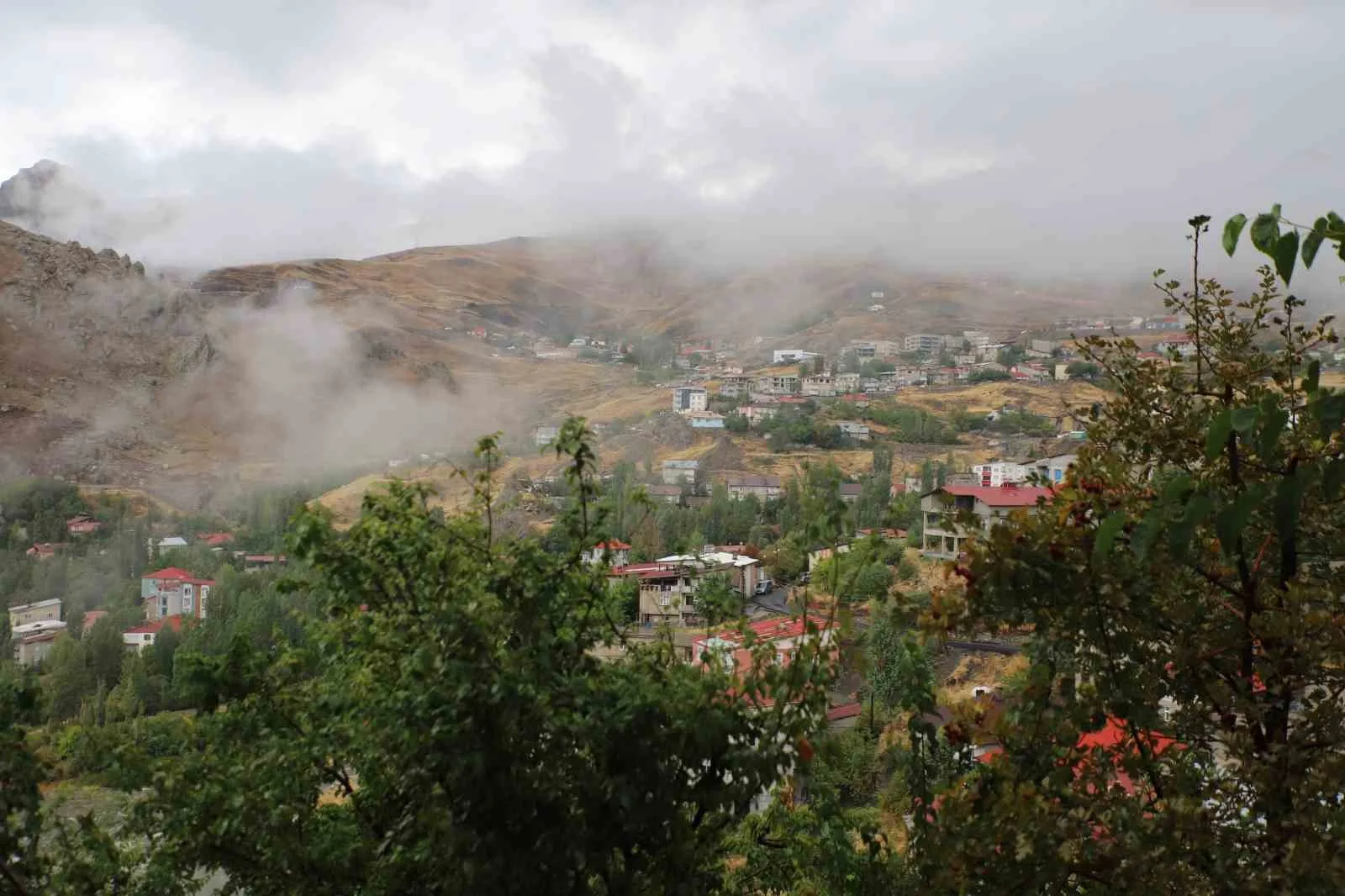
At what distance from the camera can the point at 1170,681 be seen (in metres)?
1.89

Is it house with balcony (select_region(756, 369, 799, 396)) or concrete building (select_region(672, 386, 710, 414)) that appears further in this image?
house with balcony (select_region(756, 369, 799, 396))

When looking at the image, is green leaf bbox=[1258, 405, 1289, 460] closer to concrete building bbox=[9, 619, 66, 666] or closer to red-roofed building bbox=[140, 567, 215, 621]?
concrete building bbox=[9, 619, 66, 666]

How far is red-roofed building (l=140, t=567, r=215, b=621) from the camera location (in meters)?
24.4

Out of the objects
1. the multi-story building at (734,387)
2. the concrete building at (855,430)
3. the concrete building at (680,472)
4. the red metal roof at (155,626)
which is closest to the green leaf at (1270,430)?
the red metal roof at (155,626)

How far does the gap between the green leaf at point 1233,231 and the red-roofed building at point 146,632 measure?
22.8m

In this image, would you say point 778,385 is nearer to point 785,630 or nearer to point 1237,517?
point 785,630

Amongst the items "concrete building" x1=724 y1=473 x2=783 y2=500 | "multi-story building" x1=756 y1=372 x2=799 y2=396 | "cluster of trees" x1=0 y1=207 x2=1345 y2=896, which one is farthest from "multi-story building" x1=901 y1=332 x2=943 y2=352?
"cluster of trees" x1=0 y1=207 x2=1345 y2=896

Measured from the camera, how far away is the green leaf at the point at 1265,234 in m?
1.23

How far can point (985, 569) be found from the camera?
1780 mm

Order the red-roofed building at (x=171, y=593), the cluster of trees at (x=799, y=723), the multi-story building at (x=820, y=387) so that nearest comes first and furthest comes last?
the cluster of trees at (x=799, y=723)
the red-roofed building at (x=171, y=593)
the multi-story building at (x=820, y=387)

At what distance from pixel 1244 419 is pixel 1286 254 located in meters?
0.26

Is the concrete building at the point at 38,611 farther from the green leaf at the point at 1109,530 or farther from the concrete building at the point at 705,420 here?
the concrete building at the point at 705,420

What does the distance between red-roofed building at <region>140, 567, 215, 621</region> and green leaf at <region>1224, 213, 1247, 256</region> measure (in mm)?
26648

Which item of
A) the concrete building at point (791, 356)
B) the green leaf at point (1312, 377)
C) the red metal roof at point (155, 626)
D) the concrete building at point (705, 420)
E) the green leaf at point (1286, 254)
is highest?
the concrete building at point (791, 356)
